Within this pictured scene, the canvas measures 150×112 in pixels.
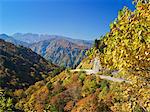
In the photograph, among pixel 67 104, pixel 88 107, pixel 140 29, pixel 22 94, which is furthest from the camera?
pixel 22 94

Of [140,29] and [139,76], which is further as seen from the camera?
[139,76]

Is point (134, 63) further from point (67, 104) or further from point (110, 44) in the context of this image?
point (67, 104)

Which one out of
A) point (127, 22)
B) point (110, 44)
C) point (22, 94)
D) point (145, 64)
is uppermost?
point (127, 22)

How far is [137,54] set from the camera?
14.1 metres

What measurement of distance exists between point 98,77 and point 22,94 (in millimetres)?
47967

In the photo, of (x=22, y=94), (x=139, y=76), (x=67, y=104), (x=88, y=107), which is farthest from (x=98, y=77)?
(x=139, y=76)

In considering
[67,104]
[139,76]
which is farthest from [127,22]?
[67,104]

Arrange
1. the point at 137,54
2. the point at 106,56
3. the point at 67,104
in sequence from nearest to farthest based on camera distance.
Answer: the point at 137,54, the point at 106,56, the point at 67,104

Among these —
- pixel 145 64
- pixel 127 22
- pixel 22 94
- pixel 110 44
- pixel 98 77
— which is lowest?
pixel 22 94

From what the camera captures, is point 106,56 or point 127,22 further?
point 106,56

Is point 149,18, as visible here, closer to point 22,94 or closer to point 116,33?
point 116,33

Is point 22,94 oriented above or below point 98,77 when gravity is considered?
below

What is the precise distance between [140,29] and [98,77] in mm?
88591

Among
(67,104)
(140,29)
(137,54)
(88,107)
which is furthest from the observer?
(67,104)
